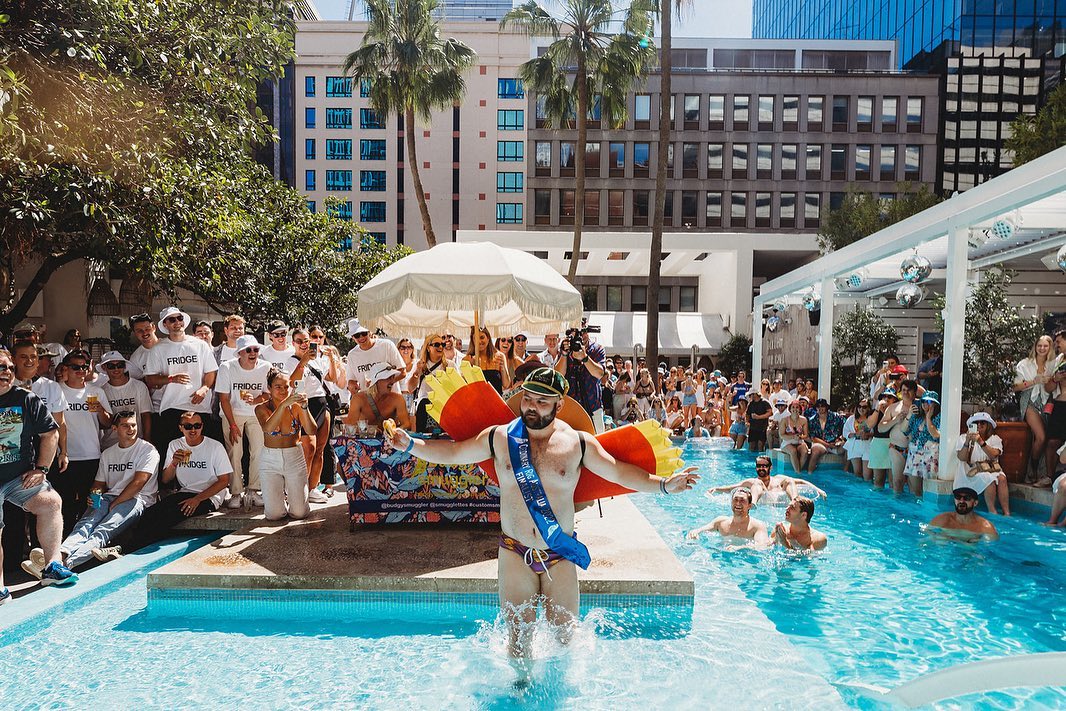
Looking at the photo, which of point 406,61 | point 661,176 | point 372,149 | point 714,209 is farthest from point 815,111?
point 372,149

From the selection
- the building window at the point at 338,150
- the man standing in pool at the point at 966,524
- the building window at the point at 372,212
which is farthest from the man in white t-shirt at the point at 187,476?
the building window at the point at 338,150

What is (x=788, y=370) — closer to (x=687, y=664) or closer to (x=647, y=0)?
(x=647, y=0)

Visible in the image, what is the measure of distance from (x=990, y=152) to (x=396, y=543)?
51631mm

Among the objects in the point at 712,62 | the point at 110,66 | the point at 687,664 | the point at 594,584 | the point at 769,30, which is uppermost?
the point at 769,30

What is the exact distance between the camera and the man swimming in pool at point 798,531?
25.8ft

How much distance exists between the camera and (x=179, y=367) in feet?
24.3

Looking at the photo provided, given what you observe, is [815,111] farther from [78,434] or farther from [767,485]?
[78,434]

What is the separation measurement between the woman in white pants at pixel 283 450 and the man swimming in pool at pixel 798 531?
4990mm

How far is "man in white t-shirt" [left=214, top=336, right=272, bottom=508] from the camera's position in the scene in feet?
24.8

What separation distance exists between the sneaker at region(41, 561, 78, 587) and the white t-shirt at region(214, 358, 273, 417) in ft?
7.50

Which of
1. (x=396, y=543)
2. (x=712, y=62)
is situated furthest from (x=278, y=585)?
(x=712, y=62)

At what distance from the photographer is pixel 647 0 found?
78.7 ft

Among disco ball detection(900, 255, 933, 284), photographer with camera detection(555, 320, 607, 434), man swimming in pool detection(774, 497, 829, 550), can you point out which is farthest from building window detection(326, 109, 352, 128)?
man swimming in pool detection(774, 497, 829, 550)

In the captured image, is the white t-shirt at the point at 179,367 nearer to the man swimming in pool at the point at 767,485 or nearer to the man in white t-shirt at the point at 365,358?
the man in white t-shirt at the point at 365,358
